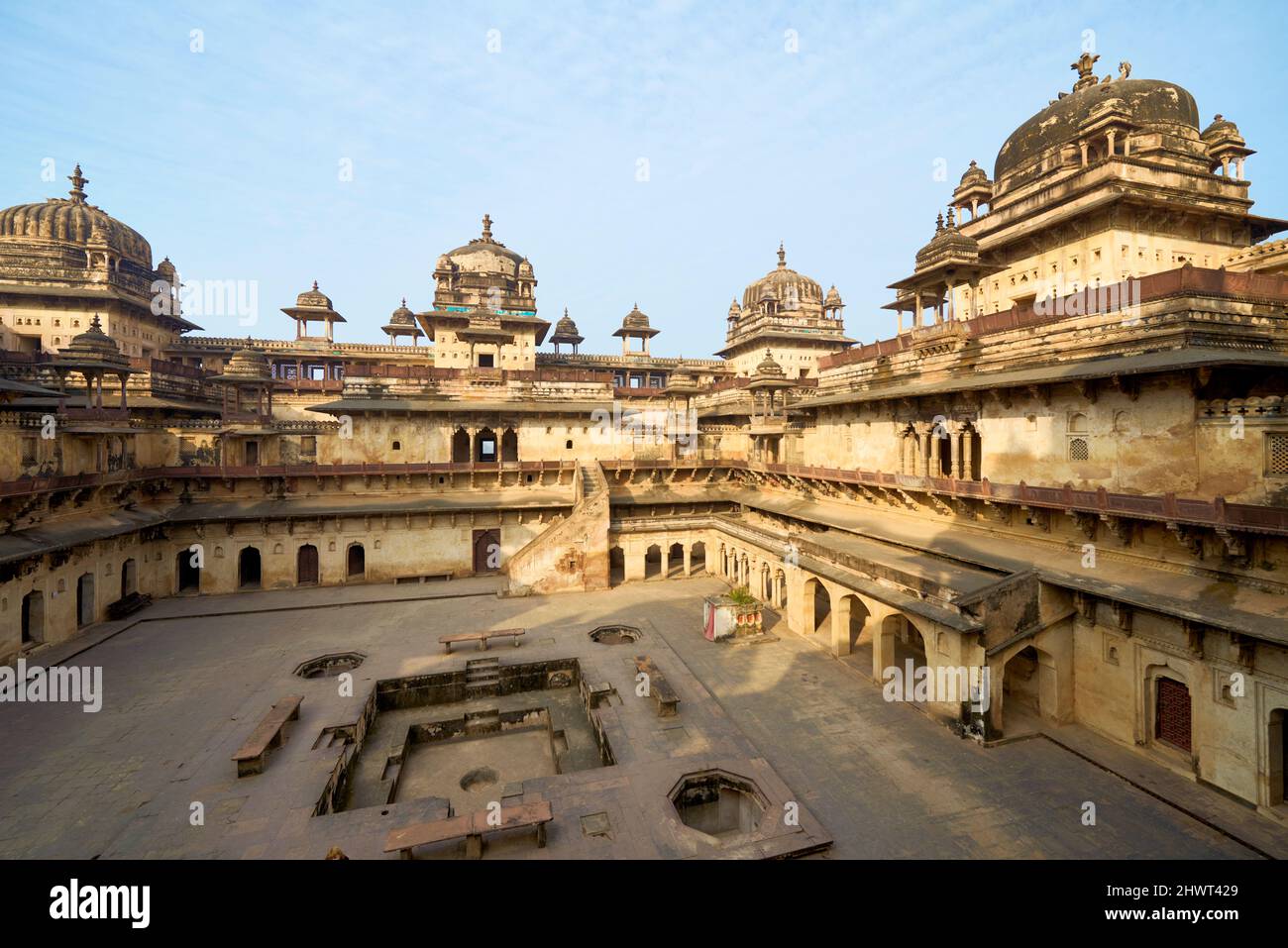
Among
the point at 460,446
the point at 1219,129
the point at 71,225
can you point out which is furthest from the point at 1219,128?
the point at 71,225

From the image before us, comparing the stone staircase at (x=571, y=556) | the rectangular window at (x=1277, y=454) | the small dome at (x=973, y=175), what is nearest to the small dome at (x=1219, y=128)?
the small dome at (x=973, y=175)

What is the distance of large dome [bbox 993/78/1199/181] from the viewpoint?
89.0 feet

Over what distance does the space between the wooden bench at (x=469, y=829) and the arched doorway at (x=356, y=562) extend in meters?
21.4

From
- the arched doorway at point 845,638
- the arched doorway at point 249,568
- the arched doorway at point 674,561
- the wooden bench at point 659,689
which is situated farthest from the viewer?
the arched doorway at point 674,561

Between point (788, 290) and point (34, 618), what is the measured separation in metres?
52.9

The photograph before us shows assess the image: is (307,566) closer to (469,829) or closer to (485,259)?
(469,829)

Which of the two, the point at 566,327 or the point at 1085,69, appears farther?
the point at 566,327

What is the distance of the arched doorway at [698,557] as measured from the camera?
1265 inches

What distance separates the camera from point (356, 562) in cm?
3005

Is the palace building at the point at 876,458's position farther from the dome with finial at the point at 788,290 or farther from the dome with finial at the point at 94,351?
the dome with finial at the point at 788,290

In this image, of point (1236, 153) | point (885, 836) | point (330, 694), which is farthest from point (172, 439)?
point (1236, 153)

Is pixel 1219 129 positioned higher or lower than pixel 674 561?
higher

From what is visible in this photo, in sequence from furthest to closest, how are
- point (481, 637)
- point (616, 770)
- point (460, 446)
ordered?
point (460, 446) → point (481, 637) → point (616, 770)

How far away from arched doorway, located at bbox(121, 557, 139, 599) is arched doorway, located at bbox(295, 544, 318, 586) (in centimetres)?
625
